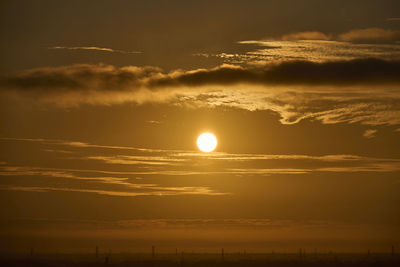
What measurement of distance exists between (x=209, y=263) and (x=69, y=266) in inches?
744

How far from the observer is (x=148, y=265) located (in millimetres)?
87875

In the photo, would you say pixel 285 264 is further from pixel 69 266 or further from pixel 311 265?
pixel 69 266

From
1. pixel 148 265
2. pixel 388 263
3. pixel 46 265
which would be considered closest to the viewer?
pixel 46 265

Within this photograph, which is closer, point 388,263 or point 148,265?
point 148,265

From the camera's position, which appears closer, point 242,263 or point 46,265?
point 46,265

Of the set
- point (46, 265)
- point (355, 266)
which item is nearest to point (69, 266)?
point (46, 265)

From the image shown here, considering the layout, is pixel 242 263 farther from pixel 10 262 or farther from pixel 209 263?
pixel 10 262

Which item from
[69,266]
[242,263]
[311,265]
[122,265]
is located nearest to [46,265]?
[69,266]

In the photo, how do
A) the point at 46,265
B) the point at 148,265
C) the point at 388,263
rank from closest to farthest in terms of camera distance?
the point at 46,265 → the point at 148,265 → the point at 388,263

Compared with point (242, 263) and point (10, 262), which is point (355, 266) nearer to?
point (242, 263)

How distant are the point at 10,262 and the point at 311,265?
39.5 metres

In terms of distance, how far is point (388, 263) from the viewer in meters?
94.2

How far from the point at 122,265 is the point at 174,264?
7.21 meters

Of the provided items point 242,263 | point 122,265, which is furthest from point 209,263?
point 122,265
